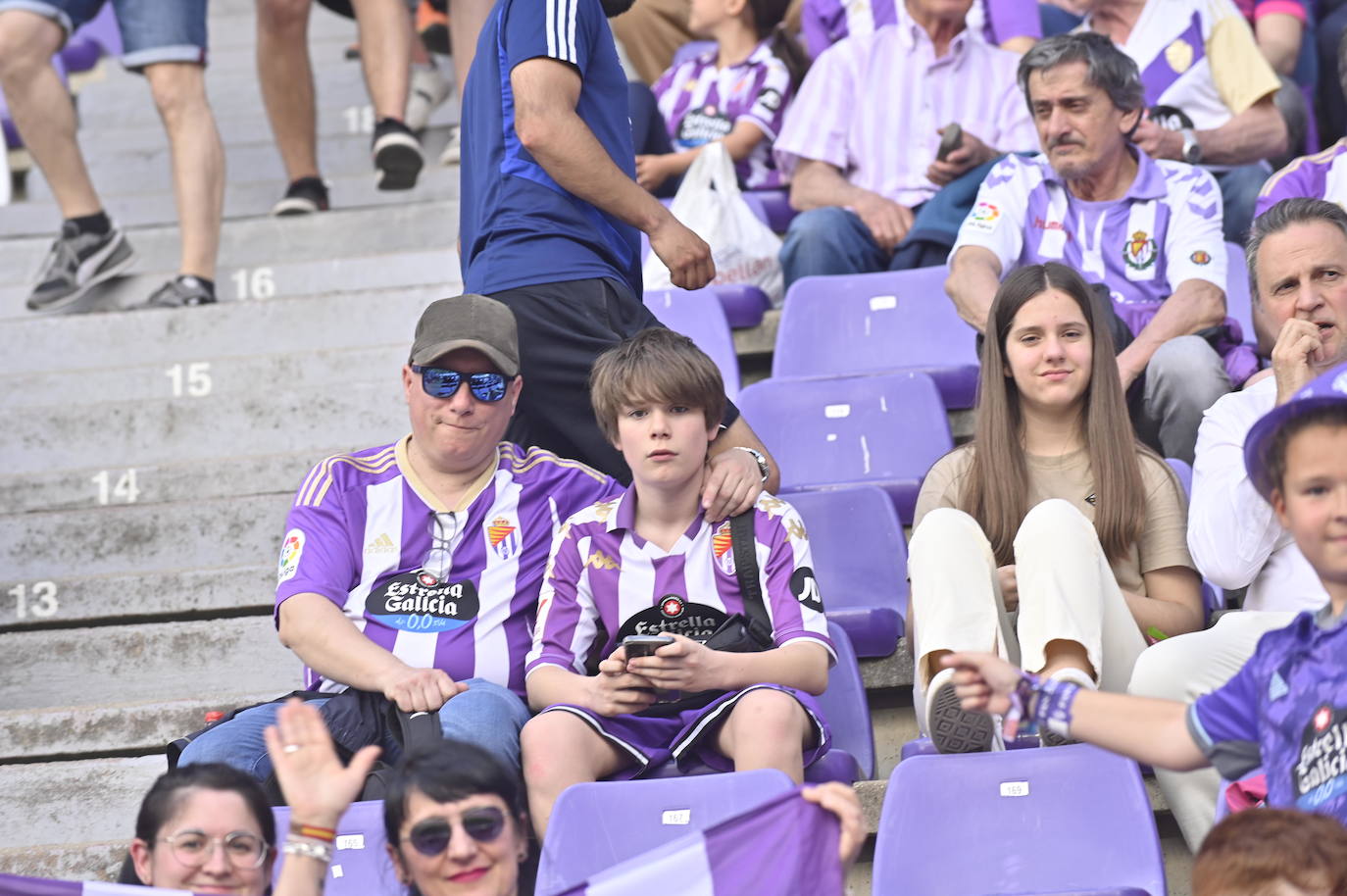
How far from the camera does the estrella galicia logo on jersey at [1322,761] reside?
2.18 m

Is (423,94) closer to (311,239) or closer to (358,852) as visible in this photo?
(311,239)

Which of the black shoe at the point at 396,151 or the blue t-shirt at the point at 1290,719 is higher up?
the black shoe at the point at 396,151

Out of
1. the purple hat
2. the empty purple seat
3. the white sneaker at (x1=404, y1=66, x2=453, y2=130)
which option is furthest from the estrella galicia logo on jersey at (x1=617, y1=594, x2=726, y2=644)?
the white sneaker at (x1=404, y1=66, x2=453, y2=130)

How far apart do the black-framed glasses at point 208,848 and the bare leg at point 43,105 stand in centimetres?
331

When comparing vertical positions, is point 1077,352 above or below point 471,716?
above

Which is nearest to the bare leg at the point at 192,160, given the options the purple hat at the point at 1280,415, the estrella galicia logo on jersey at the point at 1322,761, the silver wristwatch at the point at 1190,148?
the silver wristwatch at the point at 1190,148

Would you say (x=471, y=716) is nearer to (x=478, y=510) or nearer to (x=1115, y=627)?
(x=478, y=510)

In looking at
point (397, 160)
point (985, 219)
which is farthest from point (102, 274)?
point (985, 219)

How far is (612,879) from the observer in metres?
2.32

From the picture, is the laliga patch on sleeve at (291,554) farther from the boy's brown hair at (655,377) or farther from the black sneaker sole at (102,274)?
the black sneaker sole at (102,274)

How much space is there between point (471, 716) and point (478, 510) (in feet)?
1.74

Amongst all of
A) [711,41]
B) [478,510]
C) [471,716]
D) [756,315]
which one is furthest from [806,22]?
[471,716]

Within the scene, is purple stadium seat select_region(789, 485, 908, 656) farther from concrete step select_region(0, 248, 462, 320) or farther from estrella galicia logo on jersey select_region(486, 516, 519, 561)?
concrete step select_region(0, 248, 462, 320)

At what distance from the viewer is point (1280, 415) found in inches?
87.7
